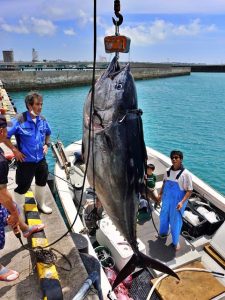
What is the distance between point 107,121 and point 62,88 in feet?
149

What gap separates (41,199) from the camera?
17.5 ft

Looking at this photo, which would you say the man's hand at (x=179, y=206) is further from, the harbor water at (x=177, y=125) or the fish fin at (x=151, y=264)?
the harbor water at (x=177, y=125)

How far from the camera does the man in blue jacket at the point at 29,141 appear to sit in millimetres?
4465

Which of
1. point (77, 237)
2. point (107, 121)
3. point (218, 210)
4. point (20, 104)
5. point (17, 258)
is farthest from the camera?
point (20, 104)

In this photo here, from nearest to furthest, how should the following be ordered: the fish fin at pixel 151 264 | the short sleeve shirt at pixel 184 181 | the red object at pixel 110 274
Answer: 1. the fish fin at pixel 151 264
2. the red object at pixel 110 274
3. the short sleeve shirt at pixel 184 181

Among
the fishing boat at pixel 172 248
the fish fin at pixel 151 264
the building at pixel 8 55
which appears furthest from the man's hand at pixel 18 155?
the building at pixel 8 55

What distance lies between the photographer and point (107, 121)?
96.3 inches

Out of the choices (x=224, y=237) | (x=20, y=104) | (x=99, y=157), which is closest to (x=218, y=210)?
(x=224, y=237)

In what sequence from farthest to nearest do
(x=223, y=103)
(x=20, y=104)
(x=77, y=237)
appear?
1. (x=223, y=103)
2. (x=20, y=104)
3. (x=77, y=237)

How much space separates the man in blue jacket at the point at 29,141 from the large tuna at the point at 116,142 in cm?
214

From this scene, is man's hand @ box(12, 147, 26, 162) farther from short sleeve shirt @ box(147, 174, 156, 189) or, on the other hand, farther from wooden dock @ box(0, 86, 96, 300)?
short sleeve shirt @ box(147, 174, 156, 189)

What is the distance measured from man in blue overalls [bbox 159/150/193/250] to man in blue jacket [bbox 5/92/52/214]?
2.41 m

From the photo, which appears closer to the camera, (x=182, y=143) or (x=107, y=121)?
(x=107, y=121)

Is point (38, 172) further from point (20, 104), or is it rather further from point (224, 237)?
point (20, 104)
